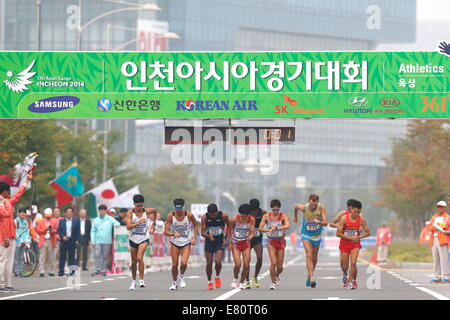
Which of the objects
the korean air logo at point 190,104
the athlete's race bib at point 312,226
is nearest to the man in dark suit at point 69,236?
the korean air logo at point 190,104

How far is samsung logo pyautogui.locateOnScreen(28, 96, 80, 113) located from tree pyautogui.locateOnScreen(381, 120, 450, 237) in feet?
79.2

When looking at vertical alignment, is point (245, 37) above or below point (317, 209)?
above

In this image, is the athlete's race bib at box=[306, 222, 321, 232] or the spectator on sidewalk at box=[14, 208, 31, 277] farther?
the spectator on sidewalk at box=[14, 208, 31, 277]

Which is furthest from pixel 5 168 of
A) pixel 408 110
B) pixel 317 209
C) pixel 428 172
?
pixel 428 172

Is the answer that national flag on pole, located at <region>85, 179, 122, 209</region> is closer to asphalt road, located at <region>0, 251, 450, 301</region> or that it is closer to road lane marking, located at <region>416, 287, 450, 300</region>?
asphalt road, located at <region>0, 251, 450, 301</region>

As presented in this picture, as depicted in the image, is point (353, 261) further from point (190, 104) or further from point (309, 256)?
point (190, 104)

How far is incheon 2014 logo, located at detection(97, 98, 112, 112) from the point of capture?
30375 mm

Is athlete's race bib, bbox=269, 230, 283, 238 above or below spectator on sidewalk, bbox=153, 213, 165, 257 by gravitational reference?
above

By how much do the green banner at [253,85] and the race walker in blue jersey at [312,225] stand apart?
656cm

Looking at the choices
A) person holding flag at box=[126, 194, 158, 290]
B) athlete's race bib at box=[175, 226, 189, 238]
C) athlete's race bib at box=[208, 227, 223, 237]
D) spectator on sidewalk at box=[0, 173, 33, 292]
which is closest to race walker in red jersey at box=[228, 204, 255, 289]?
athlete's race bib at box=[208, 227, 223, 237]

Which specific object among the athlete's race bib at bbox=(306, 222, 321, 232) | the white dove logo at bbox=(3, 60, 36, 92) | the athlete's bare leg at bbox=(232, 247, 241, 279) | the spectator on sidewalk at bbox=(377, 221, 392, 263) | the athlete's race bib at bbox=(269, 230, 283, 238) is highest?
the white dove logo at bbox=(3, 60, 36, 92)
